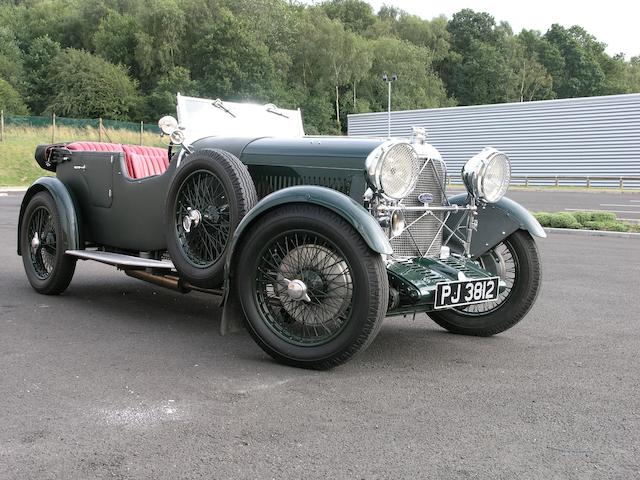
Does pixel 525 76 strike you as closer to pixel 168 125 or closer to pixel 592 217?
pixel 592 217

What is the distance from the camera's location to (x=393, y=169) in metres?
4.28

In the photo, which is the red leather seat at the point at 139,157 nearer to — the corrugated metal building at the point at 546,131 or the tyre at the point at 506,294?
the tyre at the point at 506,294

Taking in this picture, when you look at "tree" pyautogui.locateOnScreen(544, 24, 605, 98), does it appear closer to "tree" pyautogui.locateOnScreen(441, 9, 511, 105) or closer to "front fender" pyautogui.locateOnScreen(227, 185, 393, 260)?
"tree" pyautogui.locateOnScreen(441, 9, 511, 105)

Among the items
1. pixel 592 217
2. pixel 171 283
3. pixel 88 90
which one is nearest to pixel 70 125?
pixel 88 90

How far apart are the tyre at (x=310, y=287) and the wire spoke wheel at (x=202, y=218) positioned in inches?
22.9

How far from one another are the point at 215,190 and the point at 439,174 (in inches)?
A: 65.7

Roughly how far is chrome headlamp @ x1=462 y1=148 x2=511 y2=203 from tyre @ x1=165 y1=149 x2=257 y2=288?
165 centimetres

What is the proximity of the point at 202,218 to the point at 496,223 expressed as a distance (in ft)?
7.44

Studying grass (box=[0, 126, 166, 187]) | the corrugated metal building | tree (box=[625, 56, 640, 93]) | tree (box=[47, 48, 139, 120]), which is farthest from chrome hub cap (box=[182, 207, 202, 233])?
tree (box=[625, 56, 640, 93])

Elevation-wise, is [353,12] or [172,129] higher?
[353,12]

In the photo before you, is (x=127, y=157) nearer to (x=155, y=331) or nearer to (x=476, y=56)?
(x=155, y=331)

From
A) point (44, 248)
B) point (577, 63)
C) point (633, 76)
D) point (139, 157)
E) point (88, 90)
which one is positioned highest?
point (577, 63)

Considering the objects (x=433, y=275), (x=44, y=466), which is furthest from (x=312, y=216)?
(x=44, y=466)

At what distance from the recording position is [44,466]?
2672 millimetres
